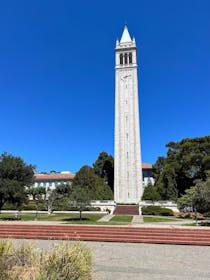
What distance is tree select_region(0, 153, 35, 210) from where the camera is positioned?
76.4ft

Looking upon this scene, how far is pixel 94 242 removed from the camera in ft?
38.3

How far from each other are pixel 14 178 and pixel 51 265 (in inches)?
878

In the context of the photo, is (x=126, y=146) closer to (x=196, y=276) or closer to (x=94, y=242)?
(x=94, y=242)

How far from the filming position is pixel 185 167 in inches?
1827

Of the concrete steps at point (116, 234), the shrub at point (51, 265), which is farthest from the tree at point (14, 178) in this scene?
the shrub at point (51, 265)

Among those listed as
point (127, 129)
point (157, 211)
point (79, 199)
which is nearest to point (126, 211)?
point (157, 211)

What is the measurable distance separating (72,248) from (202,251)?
7.26m

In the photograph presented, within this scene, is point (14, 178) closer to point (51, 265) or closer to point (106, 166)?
point (51, 265)

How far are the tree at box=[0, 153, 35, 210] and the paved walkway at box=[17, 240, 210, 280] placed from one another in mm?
16284

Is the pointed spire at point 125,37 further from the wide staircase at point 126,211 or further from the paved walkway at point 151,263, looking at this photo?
the paved walkway at point 151,263

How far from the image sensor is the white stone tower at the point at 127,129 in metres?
52.1

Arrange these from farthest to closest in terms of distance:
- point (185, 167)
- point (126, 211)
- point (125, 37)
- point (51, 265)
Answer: point (125, 37)
point (185, 167)
point (126, 211)
point (51, 265)

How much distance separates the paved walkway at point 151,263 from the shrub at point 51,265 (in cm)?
140

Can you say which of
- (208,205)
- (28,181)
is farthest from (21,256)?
(28,181)
